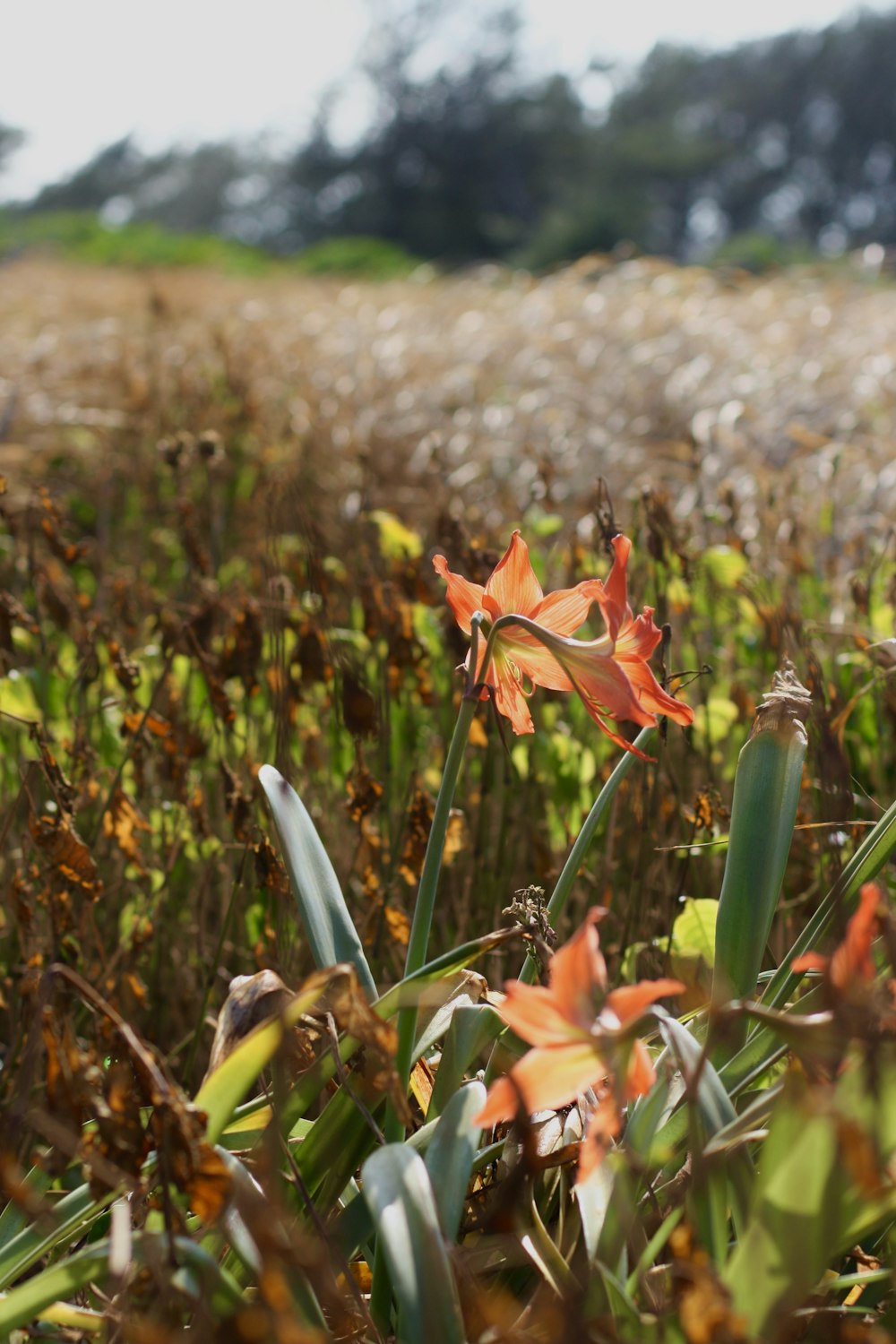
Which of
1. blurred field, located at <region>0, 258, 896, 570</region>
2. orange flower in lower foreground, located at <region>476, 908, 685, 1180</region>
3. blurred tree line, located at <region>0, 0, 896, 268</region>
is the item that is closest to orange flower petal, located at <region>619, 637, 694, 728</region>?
→ orange flower in lower foreground, located at <region>476, 908, 685, 1180</region>

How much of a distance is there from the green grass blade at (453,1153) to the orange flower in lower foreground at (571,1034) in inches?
7.8

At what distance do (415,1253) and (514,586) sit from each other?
497 mm

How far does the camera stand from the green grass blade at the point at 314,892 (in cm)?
101

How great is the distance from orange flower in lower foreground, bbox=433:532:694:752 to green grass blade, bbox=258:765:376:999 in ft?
0.68

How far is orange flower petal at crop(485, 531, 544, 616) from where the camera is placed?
0.94m

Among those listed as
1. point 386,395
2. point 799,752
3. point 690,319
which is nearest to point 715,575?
point 799,752

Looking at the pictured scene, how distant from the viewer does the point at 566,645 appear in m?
0.88

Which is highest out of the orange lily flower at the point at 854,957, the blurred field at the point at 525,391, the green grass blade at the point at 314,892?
the blurred field at the point at 525,391

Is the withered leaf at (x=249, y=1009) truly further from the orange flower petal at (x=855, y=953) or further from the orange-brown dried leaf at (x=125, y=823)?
the orange-brown dried leaf at (x=125, y=823)

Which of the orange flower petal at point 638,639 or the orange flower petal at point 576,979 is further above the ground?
the orange flower petal at point 638,639

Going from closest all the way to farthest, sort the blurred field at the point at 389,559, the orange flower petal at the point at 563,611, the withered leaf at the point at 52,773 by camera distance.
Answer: the orange flower petal at the point at 563,611
the withered leaf at the point at 52,773
the blurred field at the point at 389,559

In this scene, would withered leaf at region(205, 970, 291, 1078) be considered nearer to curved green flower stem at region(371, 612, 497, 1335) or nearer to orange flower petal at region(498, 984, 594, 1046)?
curved green flower stem at region(371, 612, 497, 1335)

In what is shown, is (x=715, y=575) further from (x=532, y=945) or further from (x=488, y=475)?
(x=488, y=475)

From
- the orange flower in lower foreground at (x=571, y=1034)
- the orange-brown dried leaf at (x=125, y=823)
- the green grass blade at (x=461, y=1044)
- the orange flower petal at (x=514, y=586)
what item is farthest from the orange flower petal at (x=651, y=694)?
the orange-brown dried leaf at (x=125, y=823)
